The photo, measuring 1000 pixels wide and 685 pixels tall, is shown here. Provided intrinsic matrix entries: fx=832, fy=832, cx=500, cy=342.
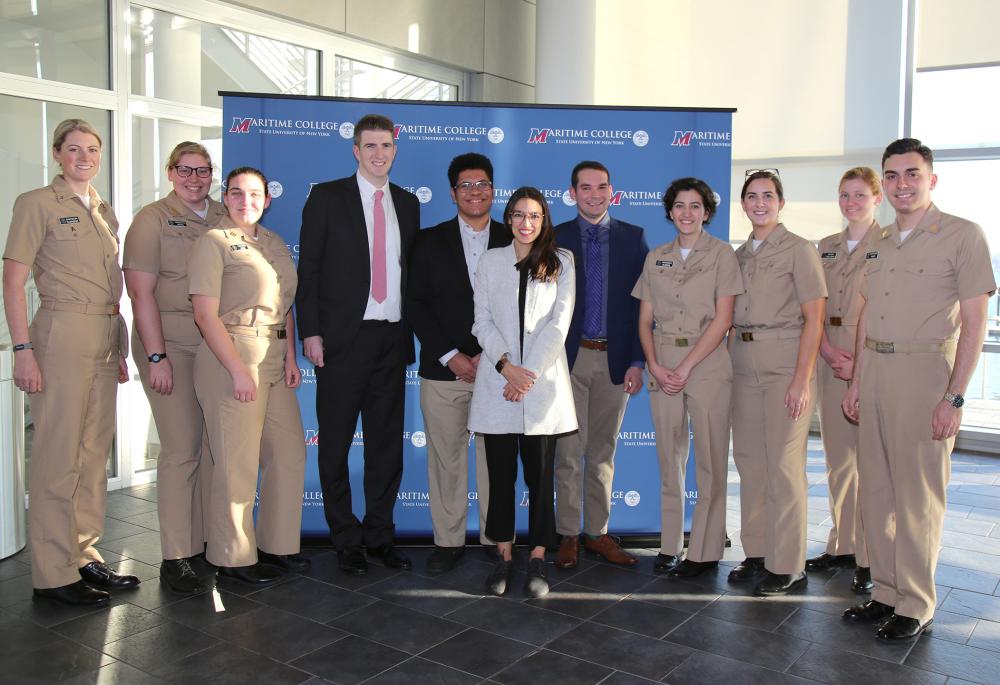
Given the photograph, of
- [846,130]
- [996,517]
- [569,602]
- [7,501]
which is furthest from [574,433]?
[846,130]

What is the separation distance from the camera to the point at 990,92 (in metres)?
6.50

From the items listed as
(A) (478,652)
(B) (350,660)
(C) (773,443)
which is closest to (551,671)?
(A) (478,652)

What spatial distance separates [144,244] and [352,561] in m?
1.62

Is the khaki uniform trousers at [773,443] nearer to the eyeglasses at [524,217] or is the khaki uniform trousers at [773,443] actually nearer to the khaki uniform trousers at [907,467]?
the khaki uniform trousers at [907,467]

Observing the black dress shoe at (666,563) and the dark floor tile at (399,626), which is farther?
the black dress shoe at (666,563)

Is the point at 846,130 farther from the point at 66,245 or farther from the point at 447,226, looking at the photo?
the point at 66,245

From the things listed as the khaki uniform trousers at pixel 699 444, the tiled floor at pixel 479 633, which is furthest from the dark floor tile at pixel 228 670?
the khaki uniform trousers at pixel 699 444

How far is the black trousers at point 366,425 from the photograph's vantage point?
142 inches

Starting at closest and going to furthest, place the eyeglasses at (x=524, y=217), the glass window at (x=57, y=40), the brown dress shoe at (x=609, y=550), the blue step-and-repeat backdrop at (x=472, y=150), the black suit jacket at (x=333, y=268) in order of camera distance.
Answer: the eyeglasses at (x=524, y=217), the black suit jacket at (x=333, y=268), the brown dress shoe at (x=609, y=550), the blue step-and-repeat backdrop at (x=472, y=150), the glass window at (x=57, y=40)

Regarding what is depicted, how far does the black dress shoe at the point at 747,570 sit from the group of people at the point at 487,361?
0.05ft

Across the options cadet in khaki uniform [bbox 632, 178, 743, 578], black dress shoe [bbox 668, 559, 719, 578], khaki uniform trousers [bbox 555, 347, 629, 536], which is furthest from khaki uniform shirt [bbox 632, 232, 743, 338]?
black dress shoe [bbox 668, 559, 719, 578]

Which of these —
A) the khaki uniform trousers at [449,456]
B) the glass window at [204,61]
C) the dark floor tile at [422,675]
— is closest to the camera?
the dark floor tile at [422,675]

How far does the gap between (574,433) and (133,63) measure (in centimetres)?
377

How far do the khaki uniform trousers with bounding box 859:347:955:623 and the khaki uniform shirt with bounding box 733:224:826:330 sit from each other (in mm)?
403
